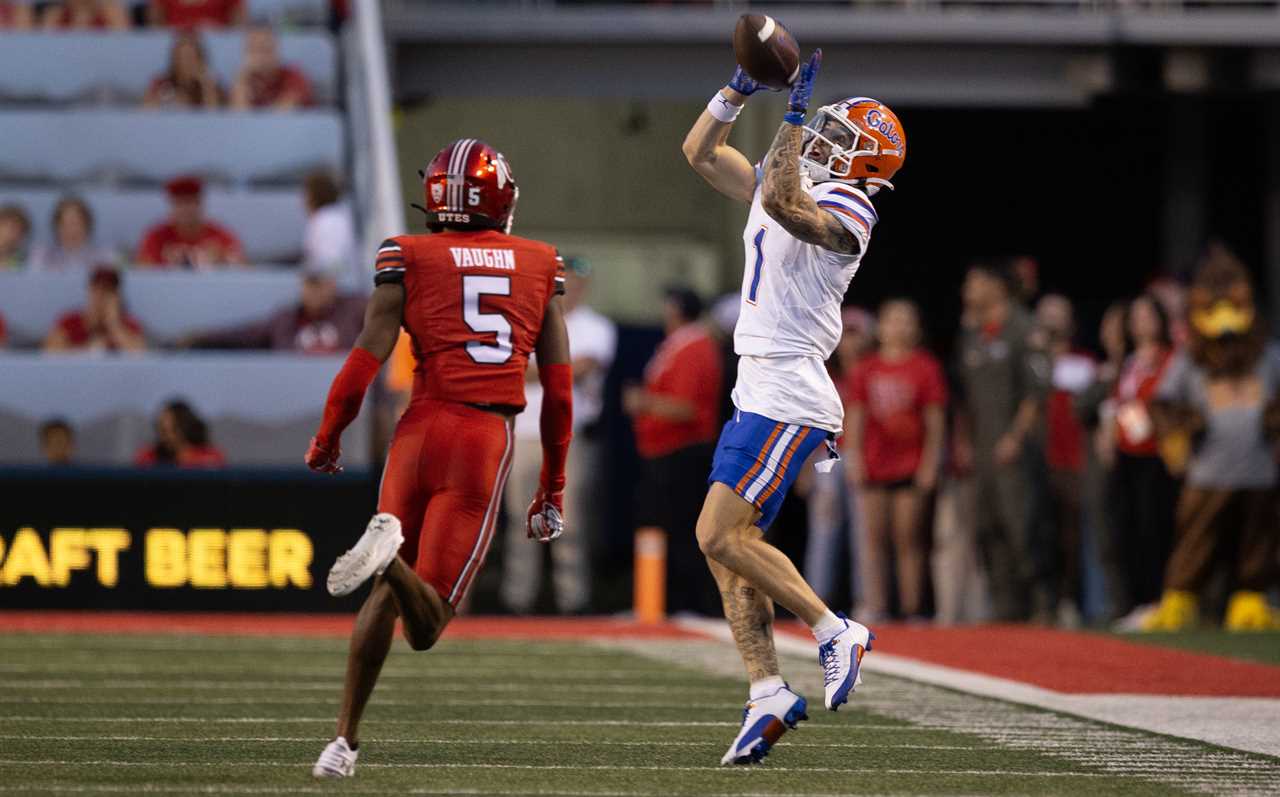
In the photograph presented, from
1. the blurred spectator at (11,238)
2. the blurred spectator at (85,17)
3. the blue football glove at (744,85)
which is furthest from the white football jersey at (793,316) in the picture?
the blurred spectator at (85,17)

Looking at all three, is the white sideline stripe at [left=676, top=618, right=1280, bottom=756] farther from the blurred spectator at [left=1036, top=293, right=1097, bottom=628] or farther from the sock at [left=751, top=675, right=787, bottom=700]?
the blurred spectator at [left=1036, top=293, right=1097, bottom=628]

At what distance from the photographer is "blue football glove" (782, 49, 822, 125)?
5902mm

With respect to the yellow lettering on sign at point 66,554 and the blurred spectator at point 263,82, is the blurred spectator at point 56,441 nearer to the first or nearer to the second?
the yellow lettering on sign at point 66,554

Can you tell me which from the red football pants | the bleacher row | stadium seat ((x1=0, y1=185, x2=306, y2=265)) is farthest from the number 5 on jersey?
stadium seat ((x1=0, y1=185, x2=306, y2=265))

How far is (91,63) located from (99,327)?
411 cm

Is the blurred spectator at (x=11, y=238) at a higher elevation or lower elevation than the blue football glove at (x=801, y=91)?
lower

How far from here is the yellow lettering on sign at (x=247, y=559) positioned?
464 inches

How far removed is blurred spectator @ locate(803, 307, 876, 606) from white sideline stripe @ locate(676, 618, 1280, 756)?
4159 mm

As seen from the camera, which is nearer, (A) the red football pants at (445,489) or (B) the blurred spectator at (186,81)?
(A) the red football pants at (445,489)

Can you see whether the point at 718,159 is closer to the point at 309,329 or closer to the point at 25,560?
the point at 25,560

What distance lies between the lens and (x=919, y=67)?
19.0 m

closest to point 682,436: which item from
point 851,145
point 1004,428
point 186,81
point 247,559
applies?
point 1004,428

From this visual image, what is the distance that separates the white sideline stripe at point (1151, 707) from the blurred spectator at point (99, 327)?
18.9 ft

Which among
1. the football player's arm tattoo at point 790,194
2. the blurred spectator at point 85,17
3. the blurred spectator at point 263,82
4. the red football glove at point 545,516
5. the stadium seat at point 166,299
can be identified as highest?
the blurred spectator at point 85,17
